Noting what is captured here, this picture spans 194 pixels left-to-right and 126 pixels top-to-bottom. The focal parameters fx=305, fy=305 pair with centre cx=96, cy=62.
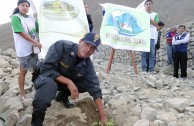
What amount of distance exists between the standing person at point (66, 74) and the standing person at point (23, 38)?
0.88 m

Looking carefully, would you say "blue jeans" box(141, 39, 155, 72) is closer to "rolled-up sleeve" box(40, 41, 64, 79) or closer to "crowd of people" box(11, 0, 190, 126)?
"crowd of people" box(11, 0, 190, 126)

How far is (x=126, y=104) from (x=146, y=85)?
1.21 metres

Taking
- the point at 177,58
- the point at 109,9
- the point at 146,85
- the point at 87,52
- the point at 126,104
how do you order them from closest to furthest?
the point at 87,52
the point at 126,104
the point at 146,85
the point at 109,9
the point at 177,58

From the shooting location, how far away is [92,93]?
3777 millimetres

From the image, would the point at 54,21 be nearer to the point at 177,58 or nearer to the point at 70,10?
the point at 70,10

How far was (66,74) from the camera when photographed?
3738 millimetres

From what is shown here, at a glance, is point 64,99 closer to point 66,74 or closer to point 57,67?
point 66,74

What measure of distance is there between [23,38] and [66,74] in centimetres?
116

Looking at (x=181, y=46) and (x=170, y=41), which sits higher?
(x=181, y=46)

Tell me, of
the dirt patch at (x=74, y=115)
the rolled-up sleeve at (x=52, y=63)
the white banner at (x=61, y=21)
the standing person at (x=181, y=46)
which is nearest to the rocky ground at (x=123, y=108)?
the dirt patch at (x=74, y=115)

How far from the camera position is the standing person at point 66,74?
134 inches

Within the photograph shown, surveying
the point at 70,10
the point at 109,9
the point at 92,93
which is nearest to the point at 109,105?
the point at 92,93

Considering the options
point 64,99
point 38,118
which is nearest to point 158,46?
point 64,99

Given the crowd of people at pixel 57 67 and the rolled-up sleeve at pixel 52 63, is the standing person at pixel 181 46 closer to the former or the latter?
the crowd of people at pixel 57 67
